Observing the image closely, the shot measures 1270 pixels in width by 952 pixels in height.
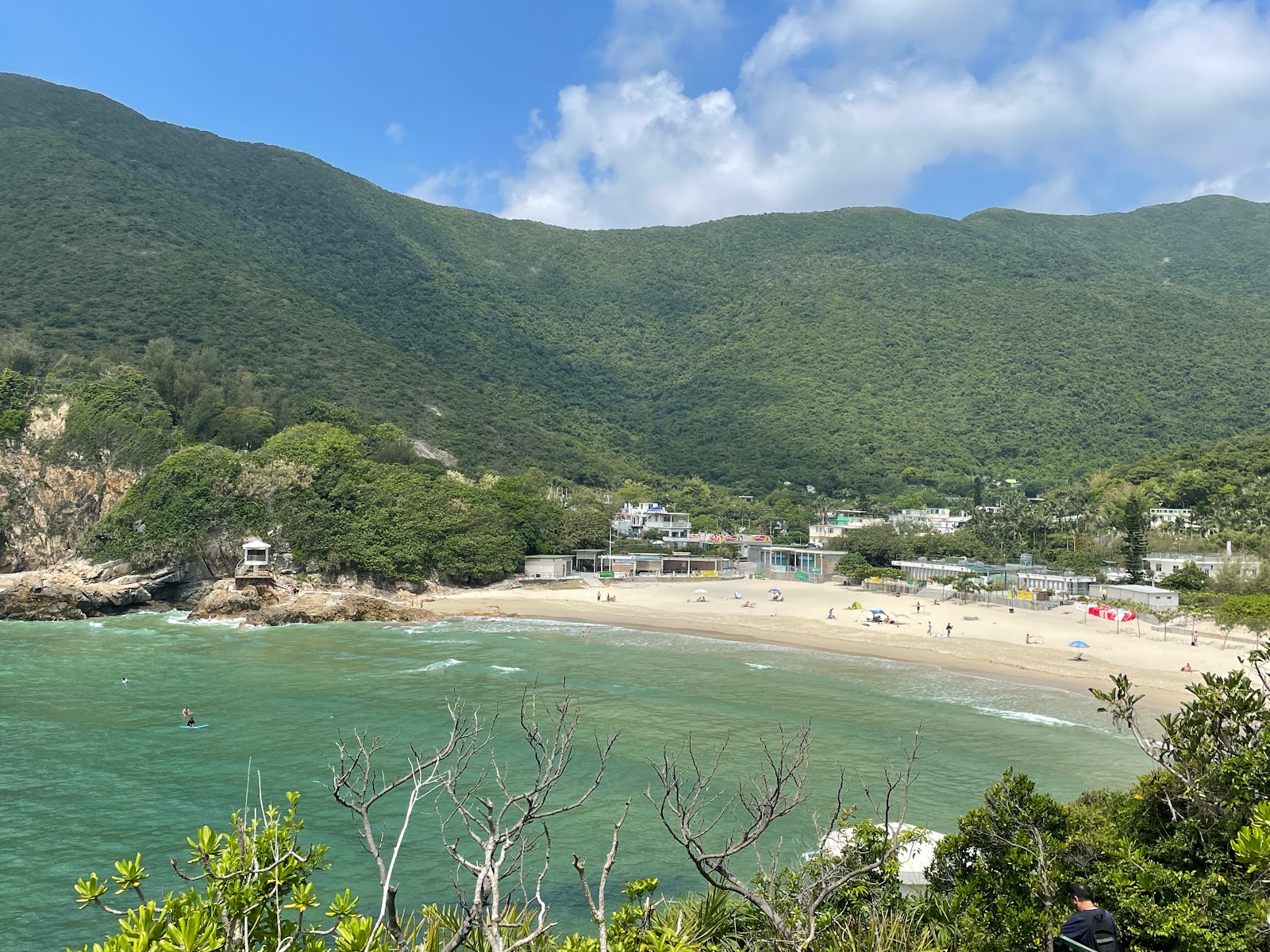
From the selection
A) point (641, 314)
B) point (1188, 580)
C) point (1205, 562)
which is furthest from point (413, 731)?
point (641, 314)

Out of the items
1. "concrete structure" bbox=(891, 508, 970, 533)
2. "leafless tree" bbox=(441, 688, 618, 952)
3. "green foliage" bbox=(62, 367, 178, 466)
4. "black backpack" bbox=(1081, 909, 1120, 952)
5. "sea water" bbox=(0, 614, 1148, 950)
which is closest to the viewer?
"leafless tree" bbox=(441, 688, 618, 952)

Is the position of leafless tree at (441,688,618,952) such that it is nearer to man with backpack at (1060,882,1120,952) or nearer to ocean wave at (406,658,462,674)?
man with backpack at (1060,882,1120,952)

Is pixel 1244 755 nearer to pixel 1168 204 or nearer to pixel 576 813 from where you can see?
pixel 576 813

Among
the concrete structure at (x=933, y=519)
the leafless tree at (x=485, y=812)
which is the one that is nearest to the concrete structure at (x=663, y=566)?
the concrete structure at (x=933, y=519)

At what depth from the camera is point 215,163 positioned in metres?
120

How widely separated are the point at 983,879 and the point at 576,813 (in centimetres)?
985

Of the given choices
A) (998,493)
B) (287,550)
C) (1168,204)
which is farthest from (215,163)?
(1168,204)

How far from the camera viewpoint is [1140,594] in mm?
41500

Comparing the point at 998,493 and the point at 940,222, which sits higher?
the point at 940,222

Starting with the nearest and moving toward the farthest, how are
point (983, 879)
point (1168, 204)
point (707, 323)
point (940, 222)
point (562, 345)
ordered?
point (983, 879), point (562, 345), point (707, 323), point (940, 222), point (1168, 204)

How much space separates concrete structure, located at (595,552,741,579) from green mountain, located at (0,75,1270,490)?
26.1 m

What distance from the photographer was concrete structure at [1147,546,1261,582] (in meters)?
41.0

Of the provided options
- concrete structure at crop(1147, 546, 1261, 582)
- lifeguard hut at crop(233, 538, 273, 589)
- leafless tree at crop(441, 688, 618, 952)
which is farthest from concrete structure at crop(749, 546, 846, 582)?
leafless tree at crop(441, 688, 618, 952)

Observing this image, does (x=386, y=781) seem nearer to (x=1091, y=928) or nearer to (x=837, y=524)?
(x=1091, y=928)
